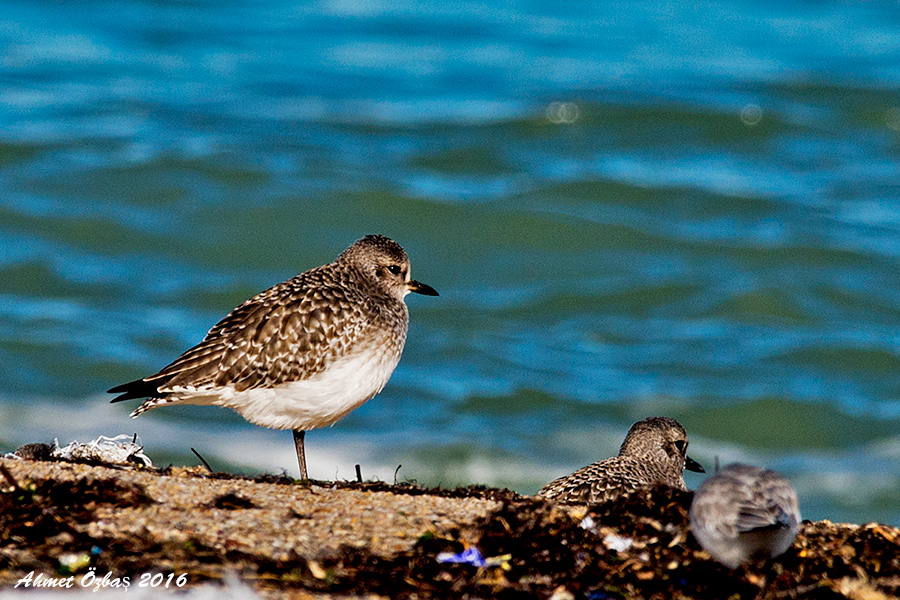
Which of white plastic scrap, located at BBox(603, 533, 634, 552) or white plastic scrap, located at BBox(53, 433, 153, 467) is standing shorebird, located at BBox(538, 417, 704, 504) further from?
white plastic scrap, located at BBox(53, 433, 153, 467)

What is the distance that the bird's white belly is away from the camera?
651 centimetres

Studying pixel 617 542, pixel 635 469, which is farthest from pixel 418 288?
pixel 617 542

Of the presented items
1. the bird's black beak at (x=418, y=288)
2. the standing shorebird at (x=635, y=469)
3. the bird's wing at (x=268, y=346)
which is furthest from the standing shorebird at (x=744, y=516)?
the bird's black beak at (x=418, y=288)

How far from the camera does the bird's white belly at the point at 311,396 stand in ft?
21.4

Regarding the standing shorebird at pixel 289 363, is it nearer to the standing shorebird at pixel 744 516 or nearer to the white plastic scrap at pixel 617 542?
the white plastic scrap at pixel 617 542

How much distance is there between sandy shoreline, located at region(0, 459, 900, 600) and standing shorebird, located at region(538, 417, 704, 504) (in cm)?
95

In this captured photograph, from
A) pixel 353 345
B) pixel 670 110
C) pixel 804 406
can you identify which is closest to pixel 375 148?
pixel 670 110

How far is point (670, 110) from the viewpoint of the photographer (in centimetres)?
2177

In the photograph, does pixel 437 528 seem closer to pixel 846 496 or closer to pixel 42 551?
pixel 42 551

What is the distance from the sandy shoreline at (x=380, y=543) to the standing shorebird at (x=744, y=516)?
0.42 ft

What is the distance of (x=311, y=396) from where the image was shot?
6.50 m

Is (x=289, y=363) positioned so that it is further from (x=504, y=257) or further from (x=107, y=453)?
(x=504, y=257)

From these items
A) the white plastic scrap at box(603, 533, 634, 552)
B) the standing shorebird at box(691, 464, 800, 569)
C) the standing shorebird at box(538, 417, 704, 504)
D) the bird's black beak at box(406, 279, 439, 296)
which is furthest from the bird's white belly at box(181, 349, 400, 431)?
the standing shorebird at box(691, 464, 800, 569)

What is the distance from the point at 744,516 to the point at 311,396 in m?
2.95
